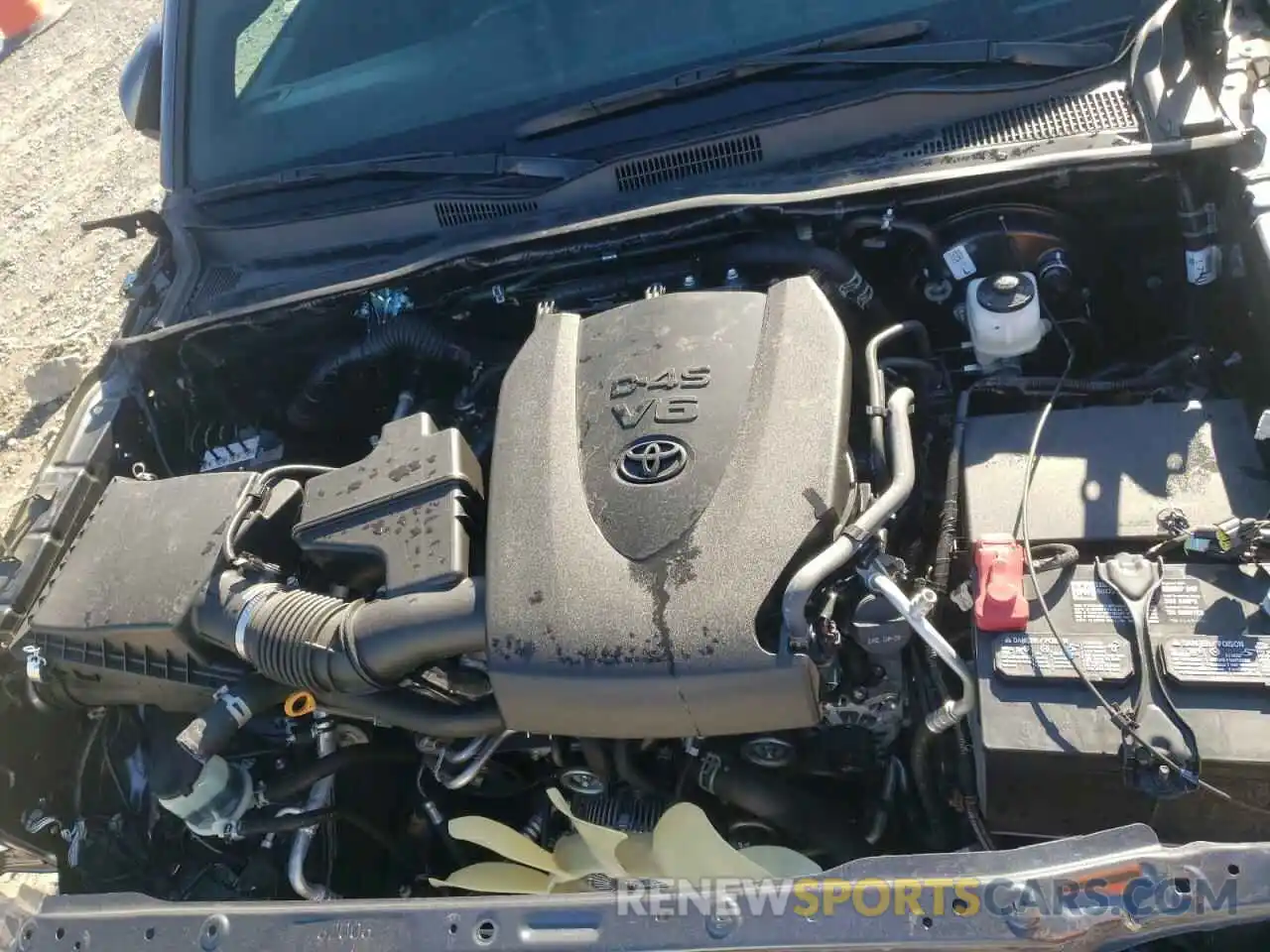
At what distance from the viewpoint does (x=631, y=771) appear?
6.54 feet

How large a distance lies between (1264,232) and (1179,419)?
0.34 m

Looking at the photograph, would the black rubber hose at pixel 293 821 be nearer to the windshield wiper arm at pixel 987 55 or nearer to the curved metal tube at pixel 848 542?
the curved metal tube at pixel 848 542

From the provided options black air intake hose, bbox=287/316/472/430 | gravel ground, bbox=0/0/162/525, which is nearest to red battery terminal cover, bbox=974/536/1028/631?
black air intake hose, bbox=287/316/472/430

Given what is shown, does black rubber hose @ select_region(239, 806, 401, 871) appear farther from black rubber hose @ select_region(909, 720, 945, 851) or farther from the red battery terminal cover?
the red battery terminal cover

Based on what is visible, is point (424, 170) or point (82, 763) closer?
point (82, 763)

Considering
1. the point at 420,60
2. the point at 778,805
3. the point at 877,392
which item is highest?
the point at 420,60

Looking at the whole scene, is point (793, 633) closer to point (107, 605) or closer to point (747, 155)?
point (747, 155)

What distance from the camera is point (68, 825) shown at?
2.28 meters

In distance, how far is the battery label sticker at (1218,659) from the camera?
155cm

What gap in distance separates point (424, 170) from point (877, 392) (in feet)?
4.08

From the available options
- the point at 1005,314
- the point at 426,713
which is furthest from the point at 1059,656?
the point at 426,713

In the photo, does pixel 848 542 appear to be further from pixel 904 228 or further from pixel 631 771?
pixel 904 228

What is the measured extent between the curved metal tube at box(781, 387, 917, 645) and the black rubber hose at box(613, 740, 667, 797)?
523 mm

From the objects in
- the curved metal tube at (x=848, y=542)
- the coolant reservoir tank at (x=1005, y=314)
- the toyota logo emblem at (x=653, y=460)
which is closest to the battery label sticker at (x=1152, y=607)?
the curved metal tube at (x=848, y=542)
